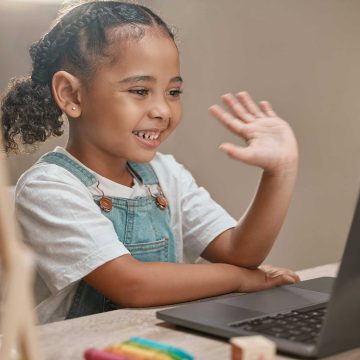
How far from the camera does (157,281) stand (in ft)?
3.26

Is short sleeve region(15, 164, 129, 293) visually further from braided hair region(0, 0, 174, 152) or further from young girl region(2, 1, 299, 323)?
braided hair region(0, 0, 174, 152)

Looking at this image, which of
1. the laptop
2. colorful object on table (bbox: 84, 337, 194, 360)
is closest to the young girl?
the laptop

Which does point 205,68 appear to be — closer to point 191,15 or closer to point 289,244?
point 191,15

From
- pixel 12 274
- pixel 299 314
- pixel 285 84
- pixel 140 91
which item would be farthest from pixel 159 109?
pixel 285 84

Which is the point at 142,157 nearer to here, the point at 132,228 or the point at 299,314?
the point at 132,228

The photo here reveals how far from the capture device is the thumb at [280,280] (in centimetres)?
107

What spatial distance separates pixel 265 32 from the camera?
196cm

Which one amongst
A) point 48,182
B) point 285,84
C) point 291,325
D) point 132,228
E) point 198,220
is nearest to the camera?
point 291,325

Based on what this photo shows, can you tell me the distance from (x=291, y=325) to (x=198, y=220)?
1.89 ft

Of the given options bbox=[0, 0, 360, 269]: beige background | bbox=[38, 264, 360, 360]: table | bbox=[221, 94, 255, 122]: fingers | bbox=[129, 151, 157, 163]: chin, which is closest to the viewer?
bbox=[38, 264, 360, 360]: table

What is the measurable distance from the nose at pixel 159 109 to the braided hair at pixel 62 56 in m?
0.10

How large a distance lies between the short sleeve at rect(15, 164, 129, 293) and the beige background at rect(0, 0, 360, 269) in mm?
832

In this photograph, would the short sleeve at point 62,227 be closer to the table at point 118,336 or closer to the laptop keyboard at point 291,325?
the table at point 118,336

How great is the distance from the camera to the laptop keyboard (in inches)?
28.0
